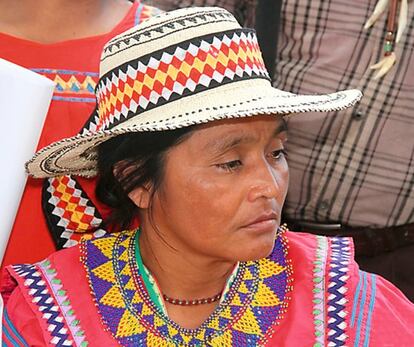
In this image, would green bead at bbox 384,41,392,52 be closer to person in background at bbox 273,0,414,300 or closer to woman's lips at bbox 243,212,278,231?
person in background at bbox 273,0,414,300

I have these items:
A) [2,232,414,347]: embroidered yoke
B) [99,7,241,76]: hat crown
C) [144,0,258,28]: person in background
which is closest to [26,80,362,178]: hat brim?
[99,7,241,76]: hat crown

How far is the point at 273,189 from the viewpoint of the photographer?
206 centimetres

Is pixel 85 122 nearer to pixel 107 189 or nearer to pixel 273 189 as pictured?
pixel 107 189

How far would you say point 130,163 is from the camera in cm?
223

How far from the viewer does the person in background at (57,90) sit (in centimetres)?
246

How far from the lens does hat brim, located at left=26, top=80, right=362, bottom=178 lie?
2029mm

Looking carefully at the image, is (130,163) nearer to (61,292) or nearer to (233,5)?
(61,292)

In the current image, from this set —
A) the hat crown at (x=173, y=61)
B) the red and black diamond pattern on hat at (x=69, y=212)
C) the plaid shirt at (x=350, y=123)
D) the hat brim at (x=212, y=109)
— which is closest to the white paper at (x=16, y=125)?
the hat brim at (x=212, y=109)

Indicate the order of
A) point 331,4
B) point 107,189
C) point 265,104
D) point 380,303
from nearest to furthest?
point 265,104, point 380,303, point 107,189, point 331,4

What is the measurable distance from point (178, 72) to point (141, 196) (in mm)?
304

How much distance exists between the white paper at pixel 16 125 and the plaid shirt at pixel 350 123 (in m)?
0.93

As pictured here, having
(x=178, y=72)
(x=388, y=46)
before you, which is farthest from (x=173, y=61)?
(x=388, y=46)

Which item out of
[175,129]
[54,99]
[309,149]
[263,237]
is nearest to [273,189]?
[263,237]

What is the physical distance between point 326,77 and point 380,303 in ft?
2.79
